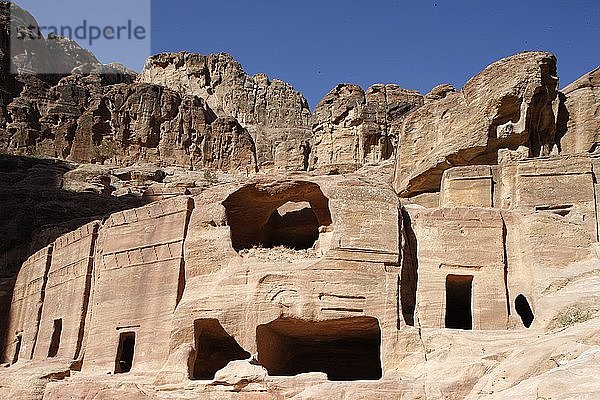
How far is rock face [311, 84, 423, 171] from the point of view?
2506 inches

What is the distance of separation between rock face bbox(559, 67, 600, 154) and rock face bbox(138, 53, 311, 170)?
49904mm

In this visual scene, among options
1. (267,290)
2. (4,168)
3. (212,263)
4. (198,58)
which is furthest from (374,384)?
(198,58)

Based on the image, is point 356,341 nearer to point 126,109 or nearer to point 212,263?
point 212,263

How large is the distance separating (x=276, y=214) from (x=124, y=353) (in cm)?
761

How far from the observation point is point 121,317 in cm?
2595

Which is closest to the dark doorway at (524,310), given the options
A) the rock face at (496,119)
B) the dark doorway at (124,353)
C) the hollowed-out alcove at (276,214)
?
the hollowed-out alcove at (276,214)

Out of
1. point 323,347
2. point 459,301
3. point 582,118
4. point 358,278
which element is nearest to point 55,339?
point 323,347

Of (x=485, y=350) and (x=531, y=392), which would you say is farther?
(x=485, y=350)

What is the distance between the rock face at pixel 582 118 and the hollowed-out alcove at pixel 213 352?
15812 mm

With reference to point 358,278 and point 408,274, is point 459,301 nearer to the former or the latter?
point 408,274

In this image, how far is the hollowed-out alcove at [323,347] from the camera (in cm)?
2309

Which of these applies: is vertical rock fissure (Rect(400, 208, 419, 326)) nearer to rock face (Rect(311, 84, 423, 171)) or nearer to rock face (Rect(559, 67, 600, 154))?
rock face (Rect(559, 67, 600, 154))

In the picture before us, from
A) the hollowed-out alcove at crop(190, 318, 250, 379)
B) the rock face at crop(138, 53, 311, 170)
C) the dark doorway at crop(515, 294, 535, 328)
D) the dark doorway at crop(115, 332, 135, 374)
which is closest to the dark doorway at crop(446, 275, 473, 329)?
the dark doorway at crop(515, 294, 535, 328)

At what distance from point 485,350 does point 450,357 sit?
0.90m
